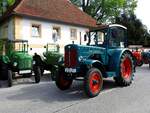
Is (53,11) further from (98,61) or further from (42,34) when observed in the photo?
(98,61)

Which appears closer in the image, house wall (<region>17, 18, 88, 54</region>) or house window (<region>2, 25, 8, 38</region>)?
house wall (<region>17, 18, 88, 54</region>)

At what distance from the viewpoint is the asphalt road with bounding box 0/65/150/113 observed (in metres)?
8.62

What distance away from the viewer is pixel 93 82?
1052cm

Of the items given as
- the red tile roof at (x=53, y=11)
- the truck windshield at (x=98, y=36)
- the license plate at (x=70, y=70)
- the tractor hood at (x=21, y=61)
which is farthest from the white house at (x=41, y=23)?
the license plate at (x=70, y=70)

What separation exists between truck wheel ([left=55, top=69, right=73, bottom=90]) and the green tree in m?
36.2

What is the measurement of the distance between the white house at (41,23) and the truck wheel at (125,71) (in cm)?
1041

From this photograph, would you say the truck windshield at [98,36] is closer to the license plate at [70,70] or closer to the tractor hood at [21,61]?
the license plate at [70,70]

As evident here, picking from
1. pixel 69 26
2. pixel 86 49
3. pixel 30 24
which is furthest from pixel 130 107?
pixel 69 26

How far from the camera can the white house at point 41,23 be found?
2344cm

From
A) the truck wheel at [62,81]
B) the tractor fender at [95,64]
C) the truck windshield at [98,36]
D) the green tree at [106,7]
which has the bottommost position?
the truck wheel at [62,81]

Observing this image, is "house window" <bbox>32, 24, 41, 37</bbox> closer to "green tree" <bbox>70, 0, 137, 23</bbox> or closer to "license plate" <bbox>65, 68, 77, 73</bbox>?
"license plate" <bbox>65, 68, 77, 73</bbox>

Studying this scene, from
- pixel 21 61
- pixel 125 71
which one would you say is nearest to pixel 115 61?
pixel 125 71

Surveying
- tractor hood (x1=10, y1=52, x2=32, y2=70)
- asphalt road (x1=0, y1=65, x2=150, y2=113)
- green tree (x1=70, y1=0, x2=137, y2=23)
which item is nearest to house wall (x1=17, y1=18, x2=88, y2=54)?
tractor hood (x1=10, y1=52, x2=32, y2=70)

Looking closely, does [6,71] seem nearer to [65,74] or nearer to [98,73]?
[65,74]
